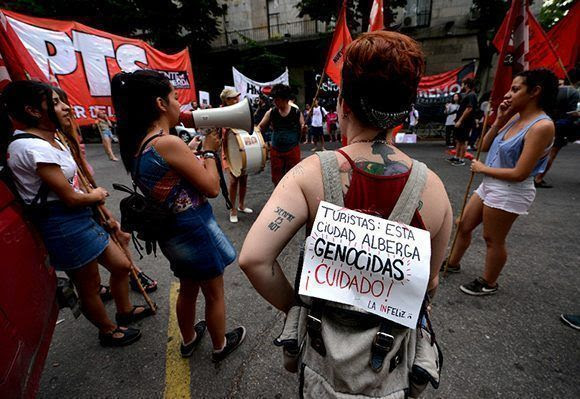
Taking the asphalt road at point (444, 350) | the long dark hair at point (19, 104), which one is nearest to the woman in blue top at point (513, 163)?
the asphalt road at point (444, 350)

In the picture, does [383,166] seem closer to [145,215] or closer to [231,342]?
[145,215]

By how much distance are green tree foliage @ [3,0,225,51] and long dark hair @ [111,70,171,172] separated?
20.9 m

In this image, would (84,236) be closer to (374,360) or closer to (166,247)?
(166,247)

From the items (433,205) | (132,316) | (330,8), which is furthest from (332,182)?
(330,8)

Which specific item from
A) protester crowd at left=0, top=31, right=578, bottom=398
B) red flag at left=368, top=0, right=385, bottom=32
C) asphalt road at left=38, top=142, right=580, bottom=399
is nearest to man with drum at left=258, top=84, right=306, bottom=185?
red flag at left=368, top=0, right=385, bottom=32

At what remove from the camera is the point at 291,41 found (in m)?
19.2

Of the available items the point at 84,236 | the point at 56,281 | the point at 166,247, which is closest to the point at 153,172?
the point at 166,247

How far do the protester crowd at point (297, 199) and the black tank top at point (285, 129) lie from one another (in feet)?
7.69

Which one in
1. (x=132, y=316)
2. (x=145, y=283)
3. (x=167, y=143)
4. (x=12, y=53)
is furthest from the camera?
(x=145, y=283)

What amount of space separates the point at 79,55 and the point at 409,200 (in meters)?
5.80

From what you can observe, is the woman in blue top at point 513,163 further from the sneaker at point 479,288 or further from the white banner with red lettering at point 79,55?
the white banner with red lettering at point 79,55

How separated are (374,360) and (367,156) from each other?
26.8 inches

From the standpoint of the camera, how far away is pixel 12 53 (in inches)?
74.8

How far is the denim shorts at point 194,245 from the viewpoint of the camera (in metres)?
1.67
